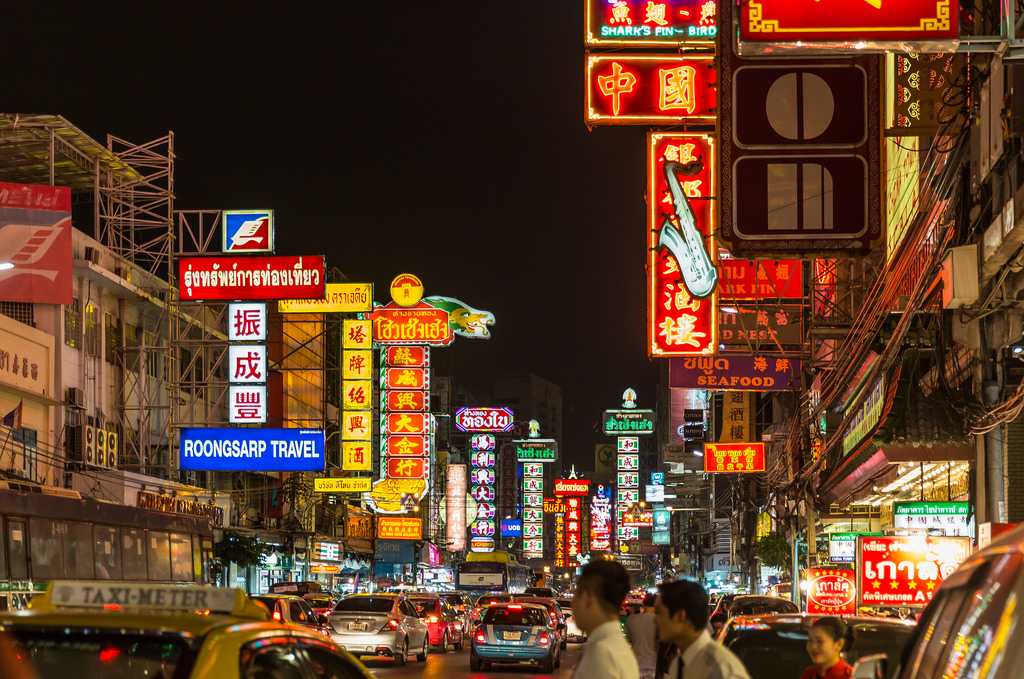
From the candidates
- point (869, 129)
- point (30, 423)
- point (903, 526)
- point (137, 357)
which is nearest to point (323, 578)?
point (137, 357)

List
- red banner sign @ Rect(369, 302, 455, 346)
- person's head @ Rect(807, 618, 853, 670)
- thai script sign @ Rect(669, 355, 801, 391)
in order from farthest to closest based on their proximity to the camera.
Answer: red banner sign @ Rect(369, 302, 455, 346) → thai script sign @ Rect(669, 355, 801, 391) → person's head @ Rect(807, 618, 853, 670)

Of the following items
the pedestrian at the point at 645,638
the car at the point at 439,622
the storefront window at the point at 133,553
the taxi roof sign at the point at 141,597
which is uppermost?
the taxi roof sign at the point at 141,597

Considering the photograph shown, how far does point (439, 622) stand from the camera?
1601 inches

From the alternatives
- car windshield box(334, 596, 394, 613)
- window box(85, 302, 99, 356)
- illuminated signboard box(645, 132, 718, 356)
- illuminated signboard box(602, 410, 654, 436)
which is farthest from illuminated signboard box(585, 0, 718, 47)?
illuminated signboard box(602, 410, 654, 436)

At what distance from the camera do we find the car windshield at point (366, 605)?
32562 mm

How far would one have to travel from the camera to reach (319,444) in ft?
156

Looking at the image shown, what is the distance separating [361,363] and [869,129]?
46.1 meters

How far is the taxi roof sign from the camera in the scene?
6.87 m

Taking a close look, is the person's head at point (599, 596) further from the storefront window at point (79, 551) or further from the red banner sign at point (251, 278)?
the red banner sign at point (251, 278)

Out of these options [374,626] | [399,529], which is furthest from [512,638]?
[399,529]

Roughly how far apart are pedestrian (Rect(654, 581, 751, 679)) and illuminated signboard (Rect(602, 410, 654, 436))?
6332 inches

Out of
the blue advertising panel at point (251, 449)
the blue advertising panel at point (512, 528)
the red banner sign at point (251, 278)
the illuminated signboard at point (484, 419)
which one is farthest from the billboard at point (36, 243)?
the blue advertising panel at point (512, 528)

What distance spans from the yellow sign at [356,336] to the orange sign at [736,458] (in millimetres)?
16737

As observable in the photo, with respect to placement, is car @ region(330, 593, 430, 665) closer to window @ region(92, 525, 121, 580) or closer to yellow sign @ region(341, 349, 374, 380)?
window @ region(92, 525, 121, 580)
